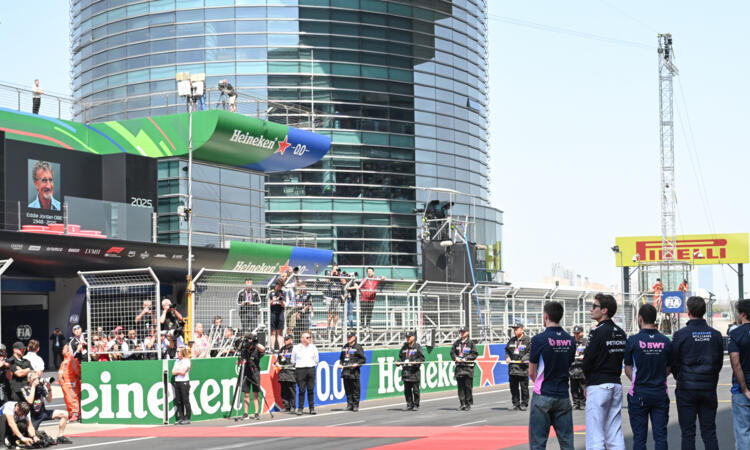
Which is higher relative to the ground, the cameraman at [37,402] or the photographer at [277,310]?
the photographer at [277,310]

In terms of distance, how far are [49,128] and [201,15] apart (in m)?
29.8

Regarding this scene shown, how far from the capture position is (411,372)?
22.3 meters

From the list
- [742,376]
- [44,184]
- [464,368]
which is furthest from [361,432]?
[44,184]

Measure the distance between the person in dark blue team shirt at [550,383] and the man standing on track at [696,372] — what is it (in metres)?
1.29

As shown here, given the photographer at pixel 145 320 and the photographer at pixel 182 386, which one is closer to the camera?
the photographer at pixel 182 386

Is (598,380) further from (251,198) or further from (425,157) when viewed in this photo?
(425,157)

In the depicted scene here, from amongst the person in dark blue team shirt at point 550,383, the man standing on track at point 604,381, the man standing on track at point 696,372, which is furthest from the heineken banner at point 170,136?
the man standing on track at point 696,372

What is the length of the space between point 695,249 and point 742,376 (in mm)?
82503

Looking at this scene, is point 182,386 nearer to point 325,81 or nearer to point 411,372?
point 411,372

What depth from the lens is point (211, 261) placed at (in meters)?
40.6

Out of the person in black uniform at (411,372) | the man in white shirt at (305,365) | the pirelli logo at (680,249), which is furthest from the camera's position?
the pirelli logo at (680,249)

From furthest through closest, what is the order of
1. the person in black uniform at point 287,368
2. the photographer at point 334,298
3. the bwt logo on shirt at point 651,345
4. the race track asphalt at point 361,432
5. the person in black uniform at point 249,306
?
the photographer at point 334,298, the person in black uniform at point 287,368, the person in black uniform at point 249,306, the race track asphalt at point 361,432, the bwt logo on shirt at point 651,345

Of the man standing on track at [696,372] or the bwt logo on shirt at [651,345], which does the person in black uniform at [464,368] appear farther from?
the bwt logo on shirt at [651,345]

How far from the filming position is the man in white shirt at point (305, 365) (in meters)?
21.9
